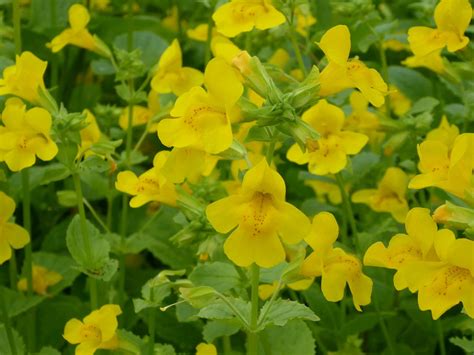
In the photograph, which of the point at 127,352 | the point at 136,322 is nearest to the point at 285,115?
the point at 127,352

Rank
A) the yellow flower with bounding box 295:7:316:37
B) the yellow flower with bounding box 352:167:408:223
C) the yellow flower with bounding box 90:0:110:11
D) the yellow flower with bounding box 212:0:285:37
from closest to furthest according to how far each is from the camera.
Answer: the yellow flower with bounding box 212:0:285:37 → the yellow flower with bounding box 352:167:408:223 → the yellow flower with bounding box 295:7:316:37 → the yellow flower with bounding box 90:0:110:11

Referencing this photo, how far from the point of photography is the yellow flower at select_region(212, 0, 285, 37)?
1.45 metres

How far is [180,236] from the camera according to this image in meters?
1.35

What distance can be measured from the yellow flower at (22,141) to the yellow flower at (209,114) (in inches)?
13.2

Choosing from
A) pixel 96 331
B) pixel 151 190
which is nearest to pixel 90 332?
pixel 96 331

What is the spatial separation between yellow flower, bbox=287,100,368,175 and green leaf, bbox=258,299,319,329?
0.35m

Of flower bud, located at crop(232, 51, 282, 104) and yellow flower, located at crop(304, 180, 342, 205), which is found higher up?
flower bud, located at crop(232, 51, 282, 104)

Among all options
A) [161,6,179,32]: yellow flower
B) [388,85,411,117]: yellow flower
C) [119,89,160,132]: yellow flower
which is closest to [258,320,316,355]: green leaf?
[119,89,160,132]: yellow flower

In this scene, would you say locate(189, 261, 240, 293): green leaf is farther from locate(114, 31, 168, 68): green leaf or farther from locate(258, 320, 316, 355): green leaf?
locate(114, 31, 168, 68): green leaf

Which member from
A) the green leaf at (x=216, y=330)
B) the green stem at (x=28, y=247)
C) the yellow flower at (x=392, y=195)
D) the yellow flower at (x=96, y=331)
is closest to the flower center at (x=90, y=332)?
the yellow flower at (x=96, y=331)

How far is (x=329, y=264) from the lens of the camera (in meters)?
1.25

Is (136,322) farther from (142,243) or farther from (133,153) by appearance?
(133,153)

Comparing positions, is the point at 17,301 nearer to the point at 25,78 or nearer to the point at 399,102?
the point at 25,78

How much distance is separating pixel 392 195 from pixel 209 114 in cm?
72
